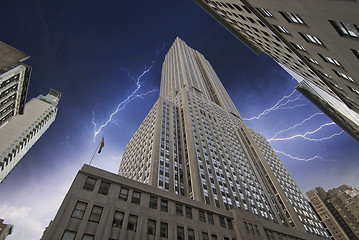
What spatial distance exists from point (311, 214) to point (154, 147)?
67.5 m

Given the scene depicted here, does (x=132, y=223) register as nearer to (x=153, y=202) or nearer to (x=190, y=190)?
(x=153, y=202)

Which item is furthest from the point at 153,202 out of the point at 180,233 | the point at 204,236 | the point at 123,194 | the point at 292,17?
the point at 292,17

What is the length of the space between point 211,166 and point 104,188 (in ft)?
128

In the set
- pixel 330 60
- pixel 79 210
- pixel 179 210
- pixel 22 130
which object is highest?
pixel 22 130

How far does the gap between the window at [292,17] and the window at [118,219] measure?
1075 inches

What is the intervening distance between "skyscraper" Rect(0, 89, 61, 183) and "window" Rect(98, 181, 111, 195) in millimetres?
79742

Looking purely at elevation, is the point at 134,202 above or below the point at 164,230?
above

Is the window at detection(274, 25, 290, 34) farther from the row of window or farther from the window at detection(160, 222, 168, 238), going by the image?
the window at detection(160, 222, 168, 238)

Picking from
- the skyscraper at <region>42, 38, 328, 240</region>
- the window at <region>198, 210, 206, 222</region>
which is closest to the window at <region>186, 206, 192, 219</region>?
the skyscraper at <region>42, 38, 328, 240</region>

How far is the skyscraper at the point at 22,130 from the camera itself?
8086 cm

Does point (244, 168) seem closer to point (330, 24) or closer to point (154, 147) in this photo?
point (154, 147)

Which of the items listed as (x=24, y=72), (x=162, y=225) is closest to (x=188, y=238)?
(x=162, y=225)

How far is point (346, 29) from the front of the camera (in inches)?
510

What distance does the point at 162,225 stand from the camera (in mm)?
23781
